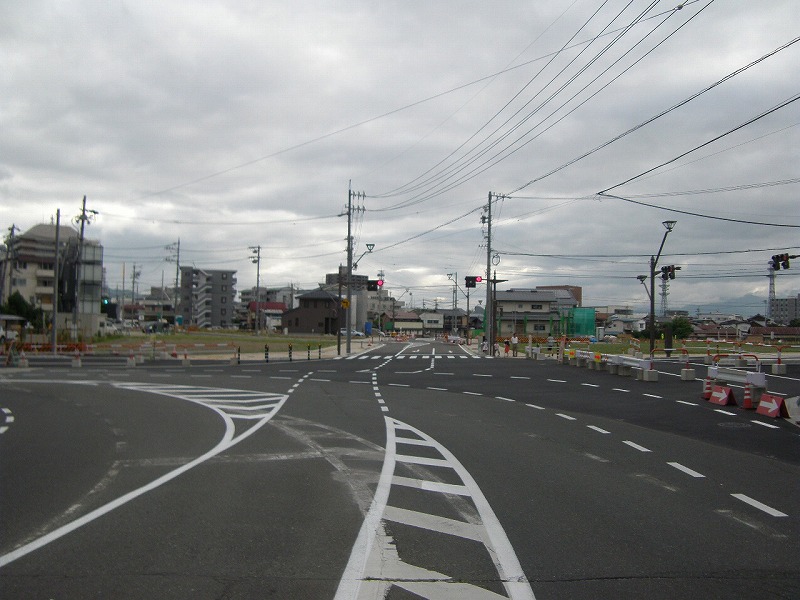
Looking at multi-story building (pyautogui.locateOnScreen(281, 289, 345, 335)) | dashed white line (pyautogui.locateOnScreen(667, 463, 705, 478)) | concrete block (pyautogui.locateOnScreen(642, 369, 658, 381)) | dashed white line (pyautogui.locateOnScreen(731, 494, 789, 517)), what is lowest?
dashed white line (pyautogui.locateOnScreen(667, 463, 705, 478))

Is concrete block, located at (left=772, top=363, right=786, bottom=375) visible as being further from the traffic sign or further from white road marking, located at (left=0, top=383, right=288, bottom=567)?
white road marking, located at (left=0, top=383, right=288, bottom=567)

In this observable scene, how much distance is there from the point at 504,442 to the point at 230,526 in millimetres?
6518

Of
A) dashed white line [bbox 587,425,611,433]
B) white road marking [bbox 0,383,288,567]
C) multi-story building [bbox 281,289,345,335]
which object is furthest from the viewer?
multi-story building [bbox 281,289,345,335]

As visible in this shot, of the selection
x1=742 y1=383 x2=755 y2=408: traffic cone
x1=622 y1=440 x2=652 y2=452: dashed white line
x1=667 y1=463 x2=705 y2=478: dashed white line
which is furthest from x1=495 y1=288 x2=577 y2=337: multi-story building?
x1=667 y1=463 x2=705 y2=478: dashed white line

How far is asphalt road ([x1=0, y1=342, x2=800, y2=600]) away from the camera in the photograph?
5309 mm

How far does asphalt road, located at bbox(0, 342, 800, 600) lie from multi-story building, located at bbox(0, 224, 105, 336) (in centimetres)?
3624

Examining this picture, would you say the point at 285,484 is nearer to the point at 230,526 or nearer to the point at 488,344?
the point at 230,526

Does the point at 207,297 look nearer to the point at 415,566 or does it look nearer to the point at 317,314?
the point at 317,314

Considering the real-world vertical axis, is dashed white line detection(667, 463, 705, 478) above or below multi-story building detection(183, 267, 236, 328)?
below

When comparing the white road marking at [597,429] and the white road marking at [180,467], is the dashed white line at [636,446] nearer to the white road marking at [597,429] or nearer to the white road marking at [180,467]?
the white road marking at [597,429]

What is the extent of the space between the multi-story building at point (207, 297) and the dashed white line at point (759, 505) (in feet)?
441

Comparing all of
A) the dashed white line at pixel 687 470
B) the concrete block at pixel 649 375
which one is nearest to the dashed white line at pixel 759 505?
the dashed white line at pixel 687 470

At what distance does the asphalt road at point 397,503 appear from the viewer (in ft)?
17.4

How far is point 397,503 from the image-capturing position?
302 inches
